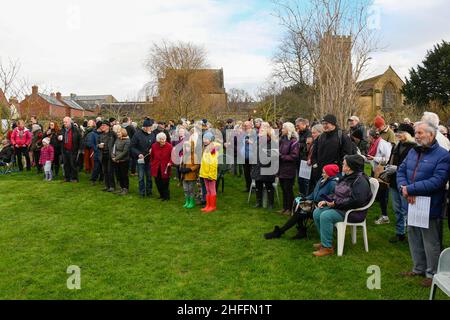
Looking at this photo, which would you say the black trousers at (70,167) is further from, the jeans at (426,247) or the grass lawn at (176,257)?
the jeans at (426,247)

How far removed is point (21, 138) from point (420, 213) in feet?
46.3

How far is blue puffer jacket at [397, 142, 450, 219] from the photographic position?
471 centimetres

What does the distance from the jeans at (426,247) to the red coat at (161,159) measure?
240 inches

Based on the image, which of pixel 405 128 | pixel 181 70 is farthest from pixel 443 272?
pixel 181 70

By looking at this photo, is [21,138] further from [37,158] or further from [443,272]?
[443,272]

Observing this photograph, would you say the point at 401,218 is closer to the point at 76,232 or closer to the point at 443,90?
the point at 76,232

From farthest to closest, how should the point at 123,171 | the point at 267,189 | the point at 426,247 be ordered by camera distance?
1. the point at 123,171
2. the point at 267,189
3. the point at 426,247

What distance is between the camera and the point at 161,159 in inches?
385

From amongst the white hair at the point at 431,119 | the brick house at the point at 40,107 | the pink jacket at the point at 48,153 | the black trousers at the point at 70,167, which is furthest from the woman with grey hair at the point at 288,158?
the brick house at the point at 40,107

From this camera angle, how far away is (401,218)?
6.67 meters

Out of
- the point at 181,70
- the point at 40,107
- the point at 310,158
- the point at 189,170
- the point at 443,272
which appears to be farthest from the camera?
the point at 181,70
